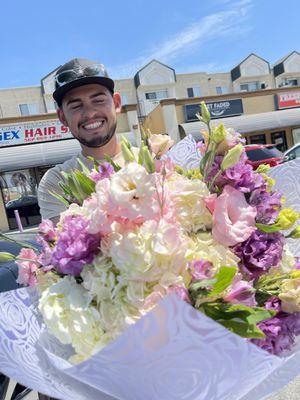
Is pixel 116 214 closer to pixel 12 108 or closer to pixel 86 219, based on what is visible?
pixel 86 219

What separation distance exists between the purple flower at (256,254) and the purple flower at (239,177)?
11 cm

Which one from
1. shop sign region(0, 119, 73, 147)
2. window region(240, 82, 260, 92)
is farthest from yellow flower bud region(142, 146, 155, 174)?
window region(240, 82, 260, 92)

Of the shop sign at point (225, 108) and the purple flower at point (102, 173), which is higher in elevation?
the shop sign at point (225, 108)

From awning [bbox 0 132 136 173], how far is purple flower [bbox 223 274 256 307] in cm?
1521

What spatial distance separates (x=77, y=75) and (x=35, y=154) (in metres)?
15.5

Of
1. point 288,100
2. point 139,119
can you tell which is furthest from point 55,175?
point 288,100

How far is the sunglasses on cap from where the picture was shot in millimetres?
1642

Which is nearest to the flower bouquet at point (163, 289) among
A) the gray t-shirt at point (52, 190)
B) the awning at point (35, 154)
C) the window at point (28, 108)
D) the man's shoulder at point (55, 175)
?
the gray t-shirt at point (52, 190)

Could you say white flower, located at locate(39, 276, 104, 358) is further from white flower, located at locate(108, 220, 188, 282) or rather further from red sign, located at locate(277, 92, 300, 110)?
red sign, located at locate(277, 92, 300, 110)

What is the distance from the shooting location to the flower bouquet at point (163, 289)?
0.70 meters

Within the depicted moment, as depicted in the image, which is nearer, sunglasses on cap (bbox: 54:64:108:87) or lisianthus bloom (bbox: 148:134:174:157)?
lisianthus bloom (bbox: 148:134:174:157)

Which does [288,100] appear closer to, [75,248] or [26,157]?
[26,157]

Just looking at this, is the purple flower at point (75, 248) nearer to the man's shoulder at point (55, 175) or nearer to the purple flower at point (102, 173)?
the purple flower at point (102, 173)

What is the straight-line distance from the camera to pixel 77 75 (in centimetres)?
164
